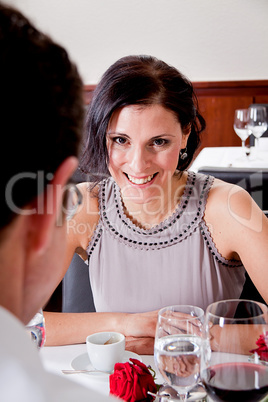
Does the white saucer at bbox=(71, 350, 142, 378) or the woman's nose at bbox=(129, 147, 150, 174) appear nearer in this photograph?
the white saucer at bbox=(71, 350, 142, 378)

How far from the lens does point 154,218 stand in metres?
1.72

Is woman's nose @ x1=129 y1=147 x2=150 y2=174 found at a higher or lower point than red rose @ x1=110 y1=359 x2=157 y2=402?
higher

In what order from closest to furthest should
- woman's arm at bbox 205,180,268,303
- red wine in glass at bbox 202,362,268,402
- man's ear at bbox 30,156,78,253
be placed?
man's ear at bbox 30,156,78,253 → red wine in glass at bbox 202,362,268,402 → woman's arm at bbox 205,180,268,303

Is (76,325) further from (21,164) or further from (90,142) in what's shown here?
(21,164)

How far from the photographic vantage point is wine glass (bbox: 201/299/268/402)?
2.40 feet

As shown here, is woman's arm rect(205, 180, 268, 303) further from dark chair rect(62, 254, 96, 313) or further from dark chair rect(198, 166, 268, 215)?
dark chair rect(62, 254, 96, 313)

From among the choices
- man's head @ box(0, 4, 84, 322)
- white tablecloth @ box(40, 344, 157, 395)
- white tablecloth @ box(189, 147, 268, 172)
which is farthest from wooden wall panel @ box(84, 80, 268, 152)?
man's head @ box(0, 4, 84, 322)

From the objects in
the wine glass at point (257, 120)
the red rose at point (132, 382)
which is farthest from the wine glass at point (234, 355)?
the wine glass at point (257, 120)

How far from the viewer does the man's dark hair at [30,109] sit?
1.51 feet

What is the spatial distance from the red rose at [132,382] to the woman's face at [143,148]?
768 mm

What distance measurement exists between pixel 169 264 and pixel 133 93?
57 cm

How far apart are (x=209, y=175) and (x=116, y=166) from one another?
345 millimetres

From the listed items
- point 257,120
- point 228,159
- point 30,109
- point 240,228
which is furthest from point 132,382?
point 257,120

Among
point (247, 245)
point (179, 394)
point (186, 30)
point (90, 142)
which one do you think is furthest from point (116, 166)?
point (186, 30)
